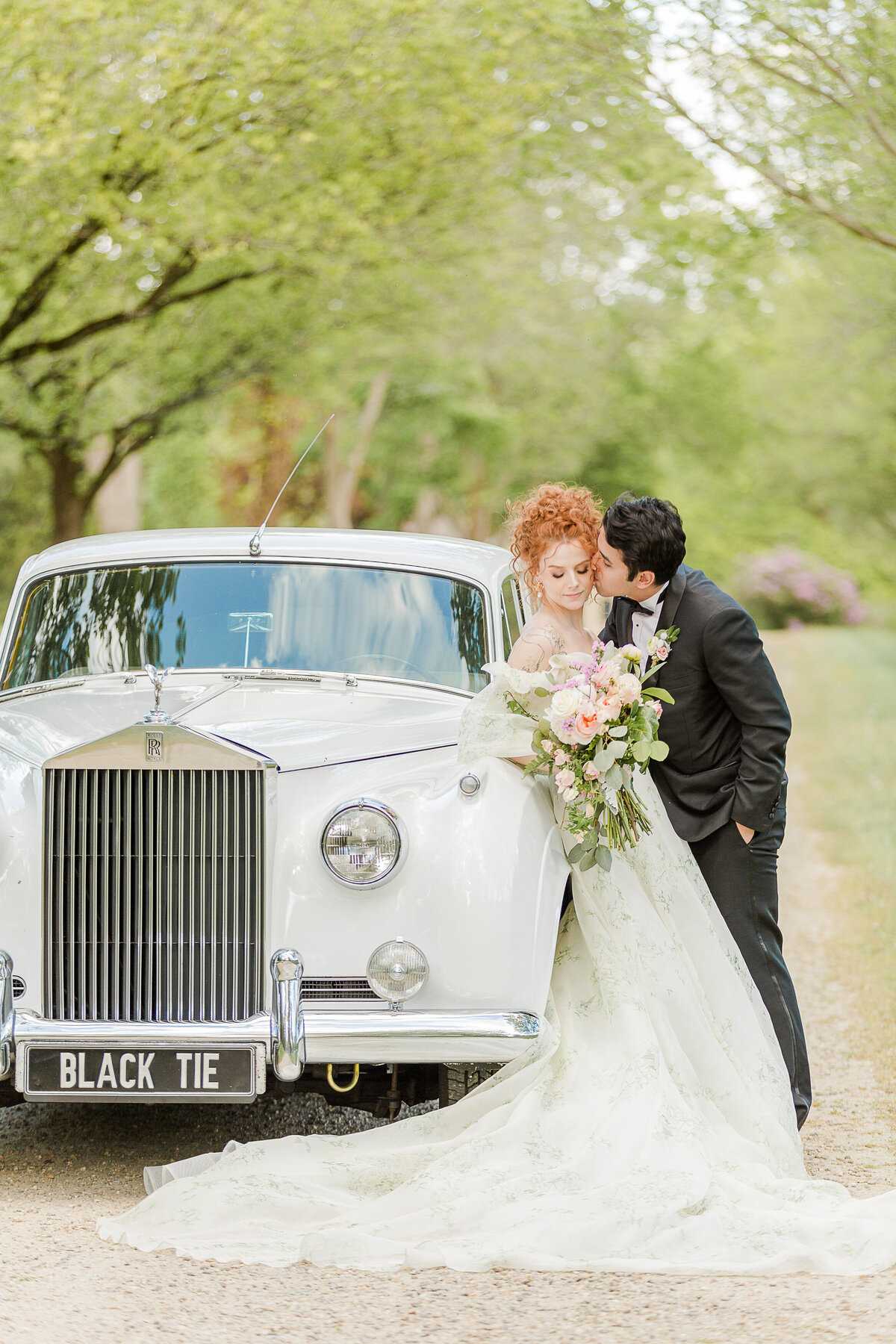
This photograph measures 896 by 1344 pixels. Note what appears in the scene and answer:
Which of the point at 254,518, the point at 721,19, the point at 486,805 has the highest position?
the point at 721,19

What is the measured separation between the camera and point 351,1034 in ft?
12.7

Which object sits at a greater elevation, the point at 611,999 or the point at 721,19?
the point at 721,19

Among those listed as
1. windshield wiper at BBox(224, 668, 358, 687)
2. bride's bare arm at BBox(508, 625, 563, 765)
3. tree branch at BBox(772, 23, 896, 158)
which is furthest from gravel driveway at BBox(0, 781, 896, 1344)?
tree branch at BBox(772, 23, 896, 158)

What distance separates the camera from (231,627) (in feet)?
16.4

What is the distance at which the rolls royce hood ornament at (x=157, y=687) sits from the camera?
408 cm

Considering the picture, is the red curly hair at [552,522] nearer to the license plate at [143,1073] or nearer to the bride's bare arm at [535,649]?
the bride's bare arm at [535,649]

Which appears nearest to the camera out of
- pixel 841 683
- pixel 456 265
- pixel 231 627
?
pixel 231 627

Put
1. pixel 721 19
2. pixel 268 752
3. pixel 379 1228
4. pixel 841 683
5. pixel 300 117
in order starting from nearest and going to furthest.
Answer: pixel 379 1228 → pixel 268 752 → pixel 721 19 → pixel 300 117 → pixel 841 683

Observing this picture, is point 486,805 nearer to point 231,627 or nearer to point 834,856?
point 231,627

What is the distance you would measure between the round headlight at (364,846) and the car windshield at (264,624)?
0.95 meters

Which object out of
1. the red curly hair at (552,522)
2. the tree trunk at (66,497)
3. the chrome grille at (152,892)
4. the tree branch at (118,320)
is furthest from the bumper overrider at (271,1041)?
the tree trunk at (66,497)

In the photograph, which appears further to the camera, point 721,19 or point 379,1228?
point 721,19

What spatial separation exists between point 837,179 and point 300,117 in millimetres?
4454

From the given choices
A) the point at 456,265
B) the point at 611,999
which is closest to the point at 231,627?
the point at 611,999
